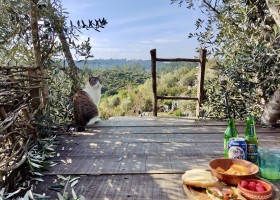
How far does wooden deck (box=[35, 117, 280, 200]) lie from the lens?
Result: 149 centimetres

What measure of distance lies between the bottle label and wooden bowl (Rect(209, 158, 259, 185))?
0.11m

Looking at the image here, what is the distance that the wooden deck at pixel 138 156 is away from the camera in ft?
4.90

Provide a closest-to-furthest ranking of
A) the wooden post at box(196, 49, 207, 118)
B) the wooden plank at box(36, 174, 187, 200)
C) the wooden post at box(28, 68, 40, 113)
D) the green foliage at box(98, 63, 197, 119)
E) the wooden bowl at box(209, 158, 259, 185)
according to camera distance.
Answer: the wooden bowl at box(209, 158, 259, 185), the wooden plank at box(36, 174, 187, 200), the wooden post at box(28, 68, 40, 113), the wooden post at box(196, 49, 207, 118), the green foliage at box(98, 63, 197, 119)

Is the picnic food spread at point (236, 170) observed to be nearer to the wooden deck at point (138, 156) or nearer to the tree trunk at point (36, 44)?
the wooden deck at point (138, 156)

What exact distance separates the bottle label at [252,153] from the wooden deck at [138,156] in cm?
38

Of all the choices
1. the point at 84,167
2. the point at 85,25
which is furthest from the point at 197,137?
the point at 85,25

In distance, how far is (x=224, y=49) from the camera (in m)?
3.82

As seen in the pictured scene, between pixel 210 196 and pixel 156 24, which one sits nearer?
pixel 210 196

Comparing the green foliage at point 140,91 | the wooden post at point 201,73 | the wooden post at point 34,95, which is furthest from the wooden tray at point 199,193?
the green foliage at point 140,91

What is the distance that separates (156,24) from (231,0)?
11.0 ft

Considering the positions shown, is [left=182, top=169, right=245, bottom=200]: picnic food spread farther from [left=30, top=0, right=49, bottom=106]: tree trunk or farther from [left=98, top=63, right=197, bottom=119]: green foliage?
[left=98, top=63, right=197, bottom=119]: green foliage

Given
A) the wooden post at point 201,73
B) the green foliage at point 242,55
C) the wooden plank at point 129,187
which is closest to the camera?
the wooden plank at point 129,187

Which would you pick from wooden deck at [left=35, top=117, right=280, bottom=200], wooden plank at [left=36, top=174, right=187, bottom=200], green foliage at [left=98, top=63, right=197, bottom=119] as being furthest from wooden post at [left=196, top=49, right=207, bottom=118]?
green foliage at [left=98, top=63, right=197, bottom=119]

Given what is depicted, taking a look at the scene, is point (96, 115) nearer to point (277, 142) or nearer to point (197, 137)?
point (197, 137)
